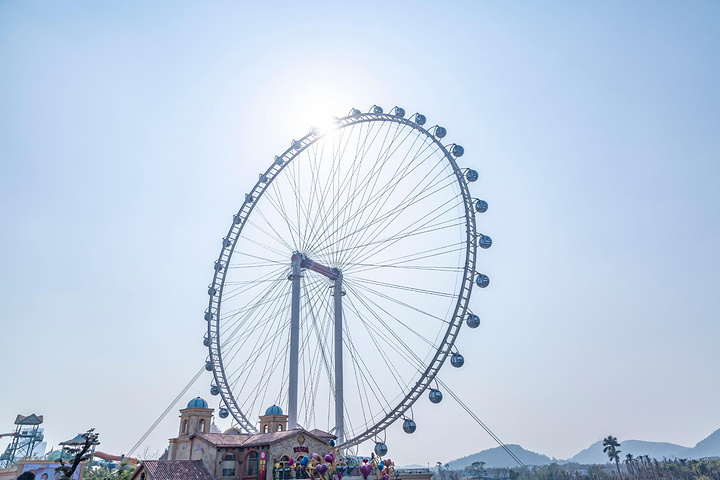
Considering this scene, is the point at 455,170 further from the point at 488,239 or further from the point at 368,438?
the point at 368,438

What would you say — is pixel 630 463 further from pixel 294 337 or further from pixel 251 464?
pixel 294 337

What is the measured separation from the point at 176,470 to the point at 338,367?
43.0 feet

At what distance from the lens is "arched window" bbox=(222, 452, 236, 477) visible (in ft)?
108

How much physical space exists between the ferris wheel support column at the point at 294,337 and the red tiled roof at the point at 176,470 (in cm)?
670

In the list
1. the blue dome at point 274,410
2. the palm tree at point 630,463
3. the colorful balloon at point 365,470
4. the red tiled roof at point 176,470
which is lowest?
the palm tree at point 630,463

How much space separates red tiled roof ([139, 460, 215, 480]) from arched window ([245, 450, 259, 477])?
243cm

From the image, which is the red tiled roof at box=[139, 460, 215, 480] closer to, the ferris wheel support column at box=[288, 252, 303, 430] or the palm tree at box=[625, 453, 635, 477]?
the ferris wheel support column at box=[288, 252, 303, 430]

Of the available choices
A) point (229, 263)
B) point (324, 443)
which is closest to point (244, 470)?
point (324, 443)

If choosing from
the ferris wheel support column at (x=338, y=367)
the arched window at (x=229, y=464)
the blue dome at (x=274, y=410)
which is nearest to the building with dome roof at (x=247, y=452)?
the arched window at (x=229, y=464)

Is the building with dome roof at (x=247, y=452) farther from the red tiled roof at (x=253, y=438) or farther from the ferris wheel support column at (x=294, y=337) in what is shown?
the ferris wheel support column at (x=294, y=337)

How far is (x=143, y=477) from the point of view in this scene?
3216 centimetres

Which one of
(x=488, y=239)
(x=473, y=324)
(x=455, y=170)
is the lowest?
(x=473, y=324)

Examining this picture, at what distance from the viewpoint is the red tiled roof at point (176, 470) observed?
101 feet

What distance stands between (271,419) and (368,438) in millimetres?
9896
